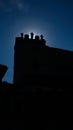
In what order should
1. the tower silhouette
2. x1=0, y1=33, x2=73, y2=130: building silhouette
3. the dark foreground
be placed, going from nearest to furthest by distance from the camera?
the dark foreground → x1=0, y1=33, x2=73, y2=130: building silhouette → the tower silhouette

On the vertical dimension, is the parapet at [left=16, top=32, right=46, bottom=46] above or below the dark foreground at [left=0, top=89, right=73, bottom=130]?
above

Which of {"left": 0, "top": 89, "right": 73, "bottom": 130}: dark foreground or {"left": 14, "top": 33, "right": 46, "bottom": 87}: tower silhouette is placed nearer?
{"left": 0, "top": 89, "right": 73, "bottom": 130}: dark foreground

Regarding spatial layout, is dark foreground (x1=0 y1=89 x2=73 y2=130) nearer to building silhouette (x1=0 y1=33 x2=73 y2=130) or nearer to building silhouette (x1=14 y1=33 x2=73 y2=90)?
building silhouette (x1=0 y1=33 x2=73 y2=130)

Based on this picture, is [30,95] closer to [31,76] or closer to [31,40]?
[31,76]

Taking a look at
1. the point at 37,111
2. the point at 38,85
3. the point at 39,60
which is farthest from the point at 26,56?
the point at 37,111

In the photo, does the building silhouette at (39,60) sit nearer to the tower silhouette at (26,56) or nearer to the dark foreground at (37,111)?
the tower silhouette at (26,56)

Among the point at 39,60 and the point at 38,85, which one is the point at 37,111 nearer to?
the point at 38,85

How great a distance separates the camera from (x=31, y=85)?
23.0 meters

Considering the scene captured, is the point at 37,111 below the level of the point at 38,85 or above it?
below

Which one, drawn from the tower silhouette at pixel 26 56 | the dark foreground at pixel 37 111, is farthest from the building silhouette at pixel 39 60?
the dark foreground at pixel 37 111

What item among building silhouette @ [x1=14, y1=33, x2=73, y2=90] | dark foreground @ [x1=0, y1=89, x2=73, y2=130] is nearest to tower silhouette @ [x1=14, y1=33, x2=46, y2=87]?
building silhouette @ [x1=14, y1=33, x2=73, y2=90]

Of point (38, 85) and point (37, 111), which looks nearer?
point (37, 111)

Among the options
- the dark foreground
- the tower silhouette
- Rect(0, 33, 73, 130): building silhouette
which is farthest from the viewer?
the tower silhouette

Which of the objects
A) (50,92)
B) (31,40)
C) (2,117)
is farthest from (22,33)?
(2,117)
